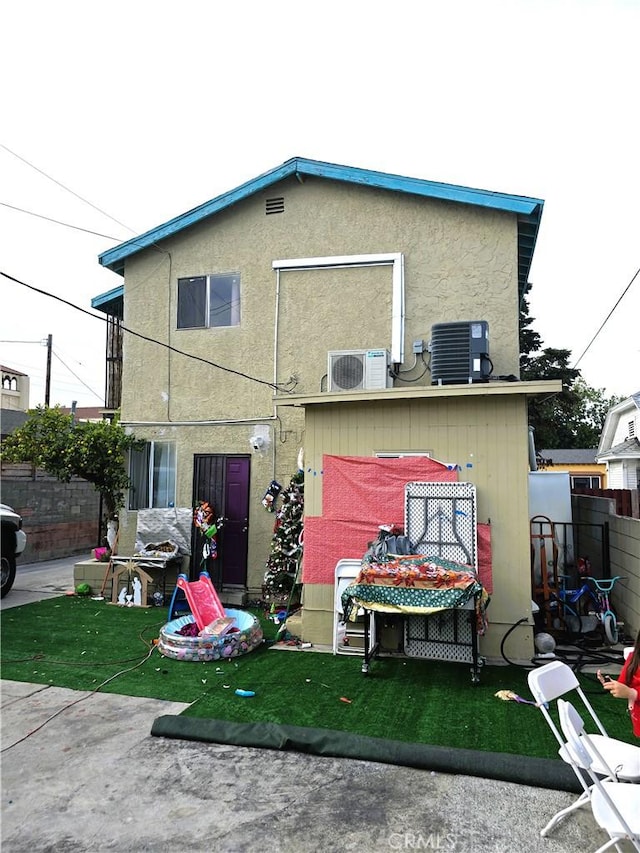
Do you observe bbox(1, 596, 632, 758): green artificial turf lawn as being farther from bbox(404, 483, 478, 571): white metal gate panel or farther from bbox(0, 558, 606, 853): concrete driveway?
bbox(404, 483, 478, 571): white metal gate panel

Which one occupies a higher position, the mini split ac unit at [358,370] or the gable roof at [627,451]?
the mini split ac unit at [358,370]

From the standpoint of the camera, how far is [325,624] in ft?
22.3

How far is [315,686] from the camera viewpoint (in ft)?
17.6

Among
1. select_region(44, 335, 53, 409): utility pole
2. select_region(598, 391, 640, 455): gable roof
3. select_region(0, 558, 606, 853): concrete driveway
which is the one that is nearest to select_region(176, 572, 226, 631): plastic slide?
select_region(0, 558, 606, 853): concrete driveway

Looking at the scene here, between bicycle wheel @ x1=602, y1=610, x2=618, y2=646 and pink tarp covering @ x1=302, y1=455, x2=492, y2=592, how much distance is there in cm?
234

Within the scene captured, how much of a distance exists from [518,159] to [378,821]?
8.80m

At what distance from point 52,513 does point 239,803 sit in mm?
11477

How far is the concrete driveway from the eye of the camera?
10.2 ft

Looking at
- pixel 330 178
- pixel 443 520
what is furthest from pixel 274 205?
pixel 443 520

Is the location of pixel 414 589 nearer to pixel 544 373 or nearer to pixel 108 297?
pixel 108 297

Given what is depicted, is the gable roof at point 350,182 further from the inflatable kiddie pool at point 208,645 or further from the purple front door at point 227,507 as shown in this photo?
the inflatable kiddie pool at point 208,645

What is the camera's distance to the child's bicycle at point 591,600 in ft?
22.2

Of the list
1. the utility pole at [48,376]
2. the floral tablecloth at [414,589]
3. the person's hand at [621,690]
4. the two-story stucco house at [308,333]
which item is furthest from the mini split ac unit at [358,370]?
the utility pole at [48,376]

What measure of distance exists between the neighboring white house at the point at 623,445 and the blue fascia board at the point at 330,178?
12950 millimetres
